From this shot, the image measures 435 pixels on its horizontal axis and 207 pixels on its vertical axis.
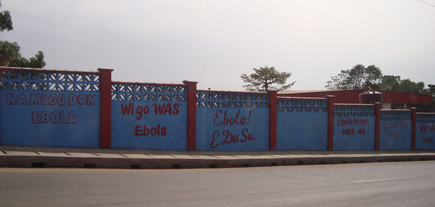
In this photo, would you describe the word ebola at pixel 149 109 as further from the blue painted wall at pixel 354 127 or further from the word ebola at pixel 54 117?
the blue painted wall at pixel 354 127

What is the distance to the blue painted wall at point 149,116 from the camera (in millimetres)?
13062

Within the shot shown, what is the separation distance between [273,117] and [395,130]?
8627mm

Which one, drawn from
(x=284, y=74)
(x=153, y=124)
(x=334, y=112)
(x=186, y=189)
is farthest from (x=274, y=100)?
(x=284, y=74)

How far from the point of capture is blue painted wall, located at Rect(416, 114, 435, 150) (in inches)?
880

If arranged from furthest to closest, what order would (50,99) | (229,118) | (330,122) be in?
1. (330,122)
2. (229,118)
3. (50,99)

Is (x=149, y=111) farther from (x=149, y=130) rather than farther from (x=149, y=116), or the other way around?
(x=149, y=130)

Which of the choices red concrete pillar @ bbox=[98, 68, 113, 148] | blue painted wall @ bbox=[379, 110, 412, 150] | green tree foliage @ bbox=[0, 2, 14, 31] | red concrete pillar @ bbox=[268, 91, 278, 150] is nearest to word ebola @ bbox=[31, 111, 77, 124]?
red concrete pillar @ bbox=[98, 68, 113, 148]

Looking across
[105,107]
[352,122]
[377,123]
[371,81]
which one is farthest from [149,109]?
[371,81]

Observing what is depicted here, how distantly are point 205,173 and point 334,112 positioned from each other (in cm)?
940

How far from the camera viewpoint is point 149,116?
44.5 feet

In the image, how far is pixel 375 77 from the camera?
6378 centimetres

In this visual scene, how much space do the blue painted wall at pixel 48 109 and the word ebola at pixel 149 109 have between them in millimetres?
981

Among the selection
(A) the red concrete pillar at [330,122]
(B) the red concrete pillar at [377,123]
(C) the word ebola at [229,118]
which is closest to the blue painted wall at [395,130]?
(B) the red concrete pillar at [377,123]

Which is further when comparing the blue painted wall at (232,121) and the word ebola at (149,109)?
the blue painted wall at (232,121)
